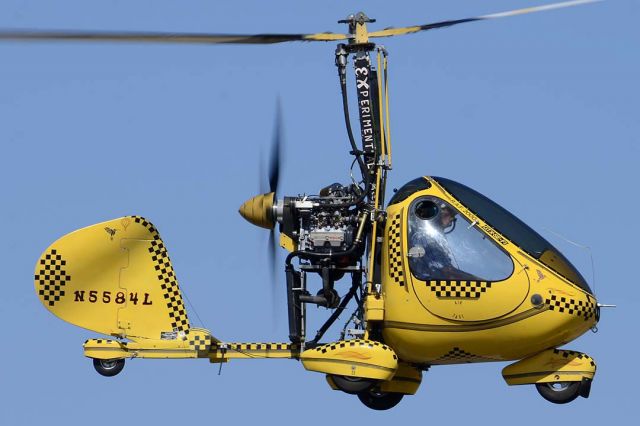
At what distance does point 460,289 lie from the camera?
2453cm

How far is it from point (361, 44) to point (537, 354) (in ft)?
19.7

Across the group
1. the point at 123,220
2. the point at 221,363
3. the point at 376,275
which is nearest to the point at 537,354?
the point at 376,275

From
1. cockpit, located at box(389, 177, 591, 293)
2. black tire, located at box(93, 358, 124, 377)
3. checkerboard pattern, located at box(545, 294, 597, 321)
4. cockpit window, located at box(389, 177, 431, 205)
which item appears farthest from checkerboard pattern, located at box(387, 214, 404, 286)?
black tire, located at box(93, 358, 124, 377)

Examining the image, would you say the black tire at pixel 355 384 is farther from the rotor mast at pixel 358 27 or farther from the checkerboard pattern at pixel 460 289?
the rotor mast at pixel 358 27

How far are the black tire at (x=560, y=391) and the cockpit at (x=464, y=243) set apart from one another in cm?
162

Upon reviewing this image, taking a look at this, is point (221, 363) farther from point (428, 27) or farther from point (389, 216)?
point (428, 27)

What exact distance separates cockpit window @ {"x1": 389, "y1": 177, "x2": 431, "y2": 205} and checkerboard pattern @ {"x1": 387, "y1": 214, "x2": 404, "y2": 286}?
453 mm

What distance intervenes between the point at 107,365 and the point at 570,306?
26.1 feet

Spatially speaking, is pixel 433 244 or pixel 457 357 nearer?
pixel 433 244

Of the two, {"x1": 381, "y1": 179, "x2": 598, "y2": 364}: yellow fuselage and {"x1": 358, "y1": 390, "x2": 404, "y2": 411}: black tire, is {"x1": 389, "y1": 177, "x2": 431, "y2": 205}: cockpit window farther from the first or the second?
{"x1": 358, "y1": 390, "x2": 404, "y2": 411}: black tire

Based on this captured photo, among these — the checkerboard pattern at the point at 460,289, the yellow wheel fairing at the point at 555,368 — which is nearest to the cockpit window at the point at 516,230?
the checkerboard pattern at the point at 460,289

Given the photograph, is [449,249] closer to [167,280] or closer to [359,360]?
[359,360]

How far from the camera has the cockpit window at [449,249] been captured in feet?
80.7

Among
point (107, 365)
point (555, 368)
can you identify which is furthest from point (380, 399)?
point (107, 365)
